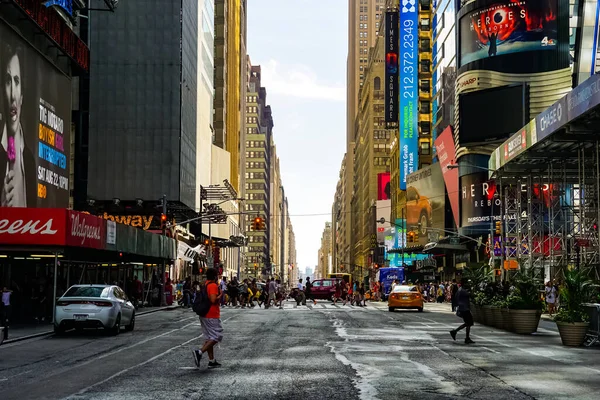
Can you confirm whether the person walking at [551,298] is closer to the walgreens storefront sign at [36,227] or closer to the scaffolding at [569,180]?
the scaffolding at [569,180]

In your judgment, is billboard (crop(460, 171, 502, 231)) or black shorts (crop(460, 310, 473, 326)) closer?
black shorts (crop(460, 310, 473, 326))

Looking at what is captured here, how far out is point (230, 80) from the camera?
436 feet

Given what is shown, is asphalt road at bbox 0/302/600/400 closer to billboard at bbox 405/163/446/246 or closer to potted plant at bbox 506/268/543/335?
potted plant at bbox 506/268/543/335

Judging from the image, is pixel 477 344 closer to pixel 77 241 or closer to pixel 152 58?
pixel 77 241

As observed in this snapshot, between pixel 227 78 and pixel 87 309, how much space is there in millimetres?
107586

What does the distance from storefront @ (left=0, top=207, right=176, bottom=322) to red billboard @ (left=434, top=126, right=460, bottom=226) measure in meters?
38.3

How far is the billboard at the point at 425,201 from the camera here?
9025 centimetres

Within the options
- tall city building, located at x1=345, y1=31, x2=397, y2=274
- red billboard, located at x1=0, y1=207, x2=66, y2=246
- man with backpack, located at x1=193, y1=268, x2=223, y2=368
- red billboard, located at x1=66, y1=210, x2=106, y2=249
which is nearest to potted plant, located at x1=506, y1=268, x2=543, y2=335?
man with backpack, located at x1=193, y1=268, x2=223, y2=368

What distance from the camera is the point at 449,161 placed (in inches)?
3263

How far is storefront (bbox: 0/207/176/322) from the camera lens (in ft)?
92.9

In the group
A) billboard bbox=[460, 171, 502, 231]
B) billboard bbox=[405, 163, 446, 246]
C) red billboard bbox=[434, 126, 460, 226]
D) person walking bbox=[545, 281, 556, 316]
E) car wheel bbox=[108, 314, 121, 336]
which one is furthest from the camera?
billboard bbox=[405, 163, 446, 246]

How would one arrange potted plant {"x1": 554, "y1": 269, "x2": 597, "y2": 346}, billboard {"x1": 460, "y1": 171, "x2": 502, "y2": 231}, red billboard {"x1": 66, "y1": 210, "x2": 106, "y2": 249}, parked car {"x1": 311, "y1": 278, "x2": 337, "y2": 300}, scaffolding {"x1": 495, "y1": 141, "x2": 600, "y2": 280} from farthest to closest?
billboard {"x1": 460, "y1": 171, "x2": 502, "y2": 231} < parked car {"x1": 311, "y1": 278, "x2": 337, "y2": 300} < scaffolding {"x1": 495, "y1": 141, "x2": 600, "y2": 280} < red billboard {"x1": 66, "y1": 210, "x2": 106, "y2": 249} < potted plant {"x1": 554, "y1": 269, "x2": 597, "y2": 346}

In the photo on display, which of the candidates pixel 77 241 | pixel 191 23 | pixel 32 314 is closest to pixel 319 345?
pixel 77 241

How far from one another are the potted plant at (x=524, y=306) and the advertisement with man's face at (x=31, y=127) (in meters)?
24.0
